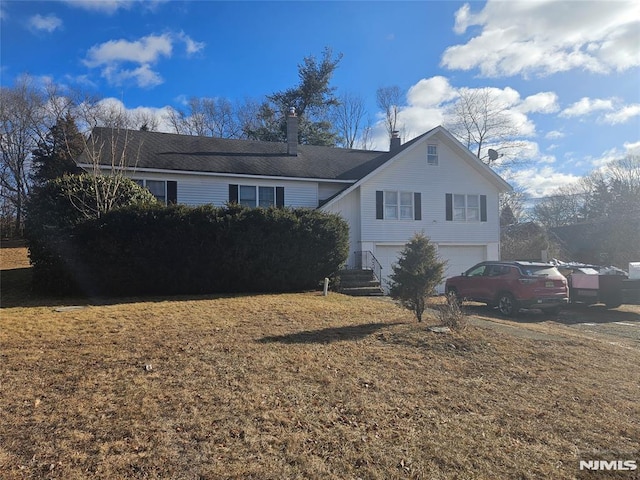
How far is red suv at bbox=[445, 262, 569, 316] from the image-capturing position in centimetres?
1215

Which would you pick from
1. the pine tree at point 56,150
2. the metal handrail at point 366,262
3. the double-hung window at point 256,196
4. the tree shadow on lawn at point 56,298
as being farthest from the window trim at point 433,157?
the pine tree at point 56,150

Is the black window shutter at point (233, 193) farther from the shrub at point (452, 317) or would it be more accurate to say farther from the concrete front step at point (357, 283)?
the shrub at point (452, 317)

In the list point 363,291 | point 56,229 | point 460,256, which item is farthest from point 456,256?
point 56,229

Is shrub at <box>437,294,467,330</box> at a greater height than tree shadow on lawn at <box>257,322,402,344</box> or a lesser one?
greater

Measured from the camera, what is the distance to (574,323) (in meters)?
11.8

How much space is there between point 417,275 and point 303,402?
4.41 m

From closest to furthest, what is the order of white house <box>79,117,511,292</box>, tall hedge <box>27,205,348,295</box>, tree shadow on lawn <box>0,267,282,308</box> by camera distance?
tree shadow on lawn <box>0,267,282,308</box> < tall hedge <box>27,205,348,295</box> < white house <box>79,117,511,292</box>

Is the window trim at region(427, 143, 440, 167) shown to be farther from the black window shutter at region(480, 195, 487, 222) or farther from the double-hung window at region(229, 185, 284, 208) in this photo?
the double-hung window at region(229, 185, 284, 208)

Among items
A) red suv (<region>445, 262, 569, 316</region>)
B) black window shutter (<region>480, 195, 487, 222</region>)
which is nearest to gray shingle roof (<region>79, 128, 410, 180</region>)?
black window shutter (<region>480, 195, 487, 222</region>)

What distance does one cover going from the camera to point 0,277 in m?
14.4

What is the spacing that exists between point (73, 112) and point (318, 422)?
124 ft

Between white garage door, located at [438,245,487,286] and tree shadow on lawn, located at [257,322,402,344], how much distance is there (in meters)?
13.0

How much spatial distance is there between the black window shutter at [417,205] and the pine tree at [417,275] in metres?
11.6

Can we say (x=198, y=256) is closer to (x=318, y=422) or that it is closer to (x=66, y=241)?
(x=66, y=241)
